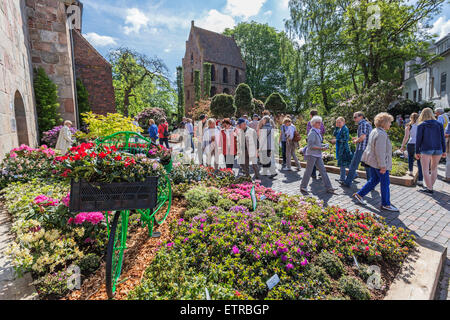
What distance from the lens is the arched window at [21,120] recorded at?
749cm

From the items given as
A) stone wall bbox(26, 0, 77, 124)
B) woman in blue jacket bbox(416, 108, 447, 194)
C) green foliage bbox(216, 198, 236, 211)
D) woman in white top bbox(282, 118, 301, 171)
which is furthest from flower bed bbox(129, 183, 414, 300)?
stone wall bbox(26, 0, 77, 124)

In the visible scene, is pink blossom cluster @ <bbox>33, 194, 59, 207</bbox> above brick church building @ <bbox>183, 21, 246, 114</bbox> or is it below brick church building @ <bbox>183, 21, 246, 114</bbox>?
below

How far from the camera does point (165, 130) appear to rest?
11820mm

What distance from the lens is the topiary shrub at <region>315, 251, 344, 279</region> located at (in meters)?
2.67

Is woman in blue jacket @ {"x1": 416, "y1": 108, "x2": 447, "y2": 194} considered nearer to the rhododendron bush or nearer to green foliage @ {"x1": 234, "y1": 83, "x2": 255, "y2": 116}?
the rhododendron bush

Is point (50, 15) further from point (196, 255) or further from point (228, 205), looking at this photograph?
point (196, 255)

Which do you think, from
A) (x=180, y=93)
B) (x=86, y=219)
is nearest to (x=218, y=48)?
(x=180, y=93)

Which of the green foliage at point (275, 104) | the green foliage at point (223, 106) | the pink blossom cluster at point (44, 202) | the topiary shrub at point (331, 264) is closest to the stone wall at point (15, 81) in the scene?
the pink blossom cluster at point (44, 202)

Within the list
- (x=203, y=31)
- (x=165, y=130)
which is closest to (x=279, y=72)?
(x=203, y=31)

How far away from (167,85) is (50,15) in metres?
17.4

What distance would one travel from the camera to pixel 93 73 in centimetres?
1405

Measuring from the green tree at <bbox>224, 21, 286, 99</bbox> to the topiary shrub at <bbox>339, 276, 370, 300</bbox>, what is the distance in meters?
42.6

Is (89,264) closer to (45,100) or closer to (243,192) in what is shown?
(243,192)

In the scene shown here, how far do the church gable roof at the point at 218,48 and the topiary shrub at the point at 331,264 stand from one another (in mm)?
40032
